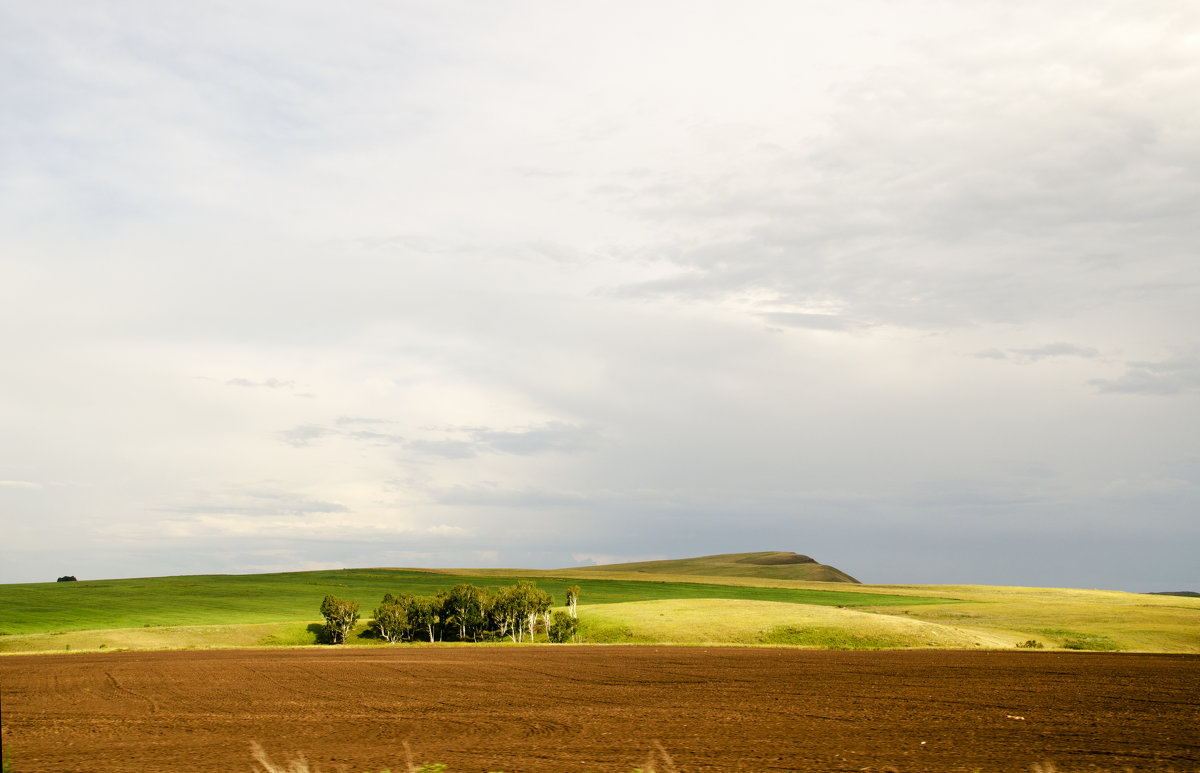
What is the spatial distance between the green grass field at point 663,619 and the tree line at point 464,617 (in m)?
2.50

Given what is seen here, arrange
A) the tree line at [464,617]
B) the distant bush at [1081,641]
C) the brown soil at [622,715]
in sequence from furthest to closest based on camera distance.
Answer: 1. the tree line at [464,617]
2. the distant bush at [1081,641]
3. the brown soil at [622,715]

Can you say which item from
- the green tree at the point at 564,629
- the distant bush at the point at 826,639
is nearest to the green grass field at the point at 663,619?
the distant bush at the point at 826,639

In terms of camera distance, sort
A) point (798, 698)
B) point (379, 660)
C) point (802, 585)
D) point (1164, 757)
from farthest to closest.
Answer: point (802, 585)
point (379, 660)
point (798, 698)
point (1164, 757)

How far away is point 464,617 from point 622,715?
232 ft

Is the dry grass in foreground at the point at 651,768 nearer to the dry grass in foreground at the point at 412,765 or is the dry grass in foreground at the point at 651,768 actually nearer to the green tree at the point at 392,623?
the dry grass in foreground at the point at 412,765

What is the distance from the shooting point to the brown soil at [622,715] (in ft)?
63.7

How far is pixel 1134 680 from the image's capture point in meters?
37.0

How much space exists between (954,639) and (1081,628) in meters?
15.5

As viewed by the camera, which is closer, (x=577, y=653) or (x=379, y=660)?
(x=379, y=660)

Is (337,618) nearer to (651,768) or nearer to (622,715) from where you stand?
(622,715)

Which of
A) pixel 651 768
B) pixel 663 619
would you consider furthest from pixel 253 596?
pixel 651 768

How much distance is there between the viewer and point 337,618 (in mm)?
89250

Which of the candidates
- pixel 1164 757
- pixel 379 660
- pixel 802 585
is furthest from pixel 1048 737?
pixel 802 585

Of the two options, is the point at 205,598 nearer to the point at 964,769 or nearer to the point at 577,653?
the point at 577,653
